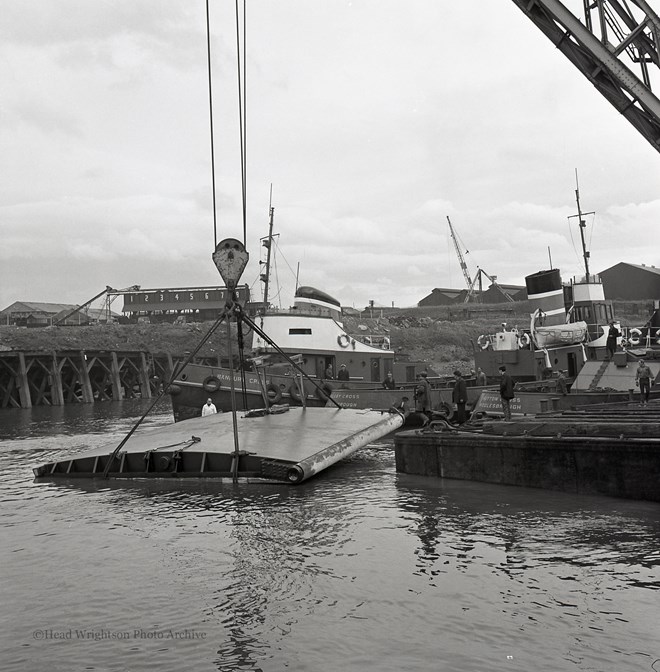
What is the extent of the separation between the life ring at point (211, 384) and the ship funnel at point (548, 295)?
1411cm

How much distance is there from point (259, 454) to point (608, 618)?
7484mm

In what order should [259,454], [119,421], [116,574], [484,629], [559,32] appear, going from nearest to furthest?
[484,629] < [116,574] < [559,32] < [259,454] < [119,421]

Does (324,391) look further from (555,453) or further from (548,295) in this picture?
(548,295)

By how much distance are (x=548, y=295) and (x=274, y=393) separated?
44.0 feet

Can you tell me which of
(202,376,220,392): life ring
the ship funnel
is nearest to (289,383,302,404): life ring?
(202,376,220,392): life ring

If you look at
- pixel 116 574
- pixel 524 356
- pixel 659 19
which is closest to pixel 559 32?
pixel 659 19

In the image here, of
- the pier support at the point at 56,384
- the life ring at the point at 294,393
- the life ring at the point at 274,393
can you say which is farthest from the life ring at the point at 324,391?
the pier support at the point at 56,384

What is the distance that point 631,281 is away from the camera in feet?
262

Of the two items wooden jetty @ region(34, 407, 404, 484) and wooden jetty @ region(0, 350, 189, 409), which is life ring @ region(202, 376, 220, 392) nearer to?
wooden jetty @ region(34, 407, 404, 484)

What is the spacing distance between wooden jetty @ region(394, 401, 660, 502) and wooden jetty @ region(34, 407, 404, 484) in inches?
70.7

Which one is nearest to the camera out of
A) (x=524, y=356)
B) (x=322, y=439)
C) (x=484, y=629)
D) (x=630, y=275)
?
(x=484, y=629)

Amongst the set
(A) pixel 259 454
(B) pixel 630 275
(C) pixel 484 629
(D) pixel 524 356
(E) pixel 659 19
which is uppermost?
(B) pixel 630 275

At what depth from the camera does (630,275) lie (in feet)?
262

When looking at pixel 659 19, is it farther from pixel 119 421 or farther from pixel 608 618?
pixel 119 421
